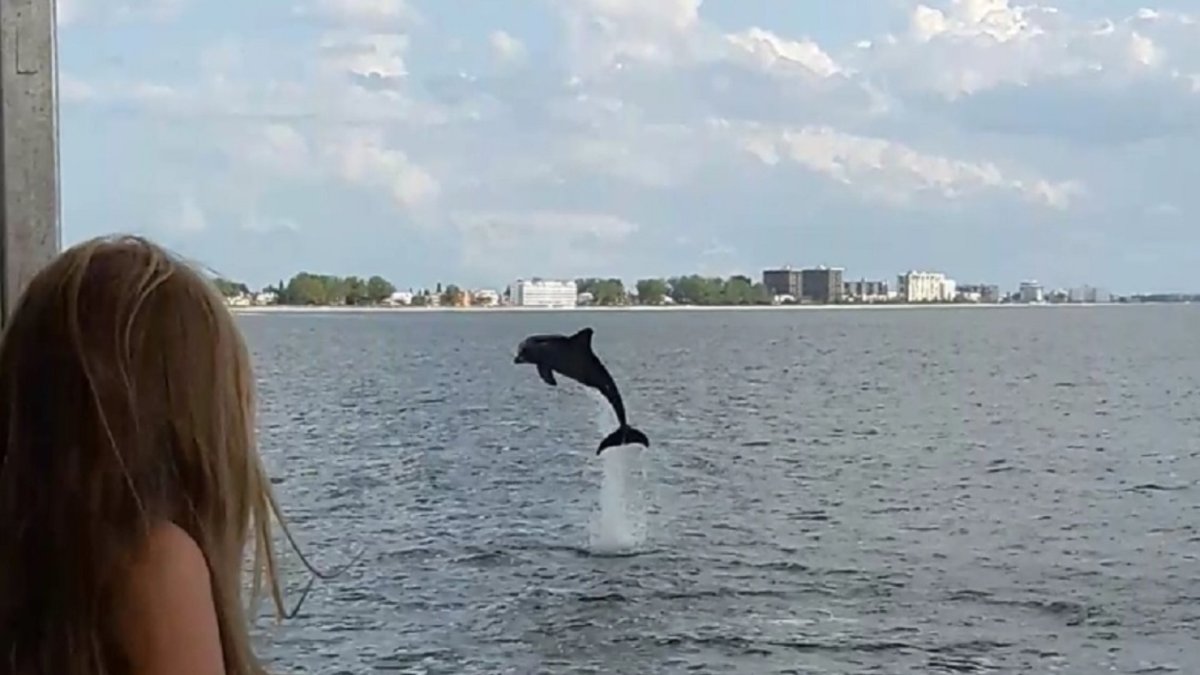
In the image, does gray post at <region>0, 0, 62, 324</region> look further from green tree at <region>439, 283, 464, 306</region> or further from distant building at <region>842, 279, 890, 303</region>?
distant building at <region>842, 279, 890, 303</region>

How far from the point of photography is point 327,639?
6285mm

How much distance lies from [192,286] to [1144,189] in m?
8.28

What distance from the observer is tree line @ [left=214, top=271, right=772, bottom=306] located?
11.6 ft

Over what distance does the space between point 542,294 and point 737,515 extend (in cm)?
320

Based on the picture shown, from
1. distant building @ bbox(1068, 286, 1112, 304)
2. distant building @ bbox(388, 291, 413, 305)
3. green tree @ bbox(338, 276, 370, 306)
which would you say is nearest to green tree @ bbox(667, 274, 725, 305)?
distant building @ bbox(1068, 286, 1112, 304)

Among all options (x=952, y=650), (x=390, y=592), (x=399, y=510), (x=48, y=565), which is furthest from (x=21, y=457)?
(x=399, y=510)

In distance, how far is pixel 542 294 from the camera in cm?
633

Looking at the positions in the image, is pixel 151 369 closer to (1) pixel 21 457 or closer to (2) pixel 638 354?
(1) pixel 21 457

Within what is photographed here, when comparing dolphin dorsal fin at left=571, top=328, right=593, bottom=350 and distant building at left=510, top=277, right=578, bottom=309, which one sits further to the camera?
dolphin dorsal fin at left=571, top=328, right=593, bottom=350

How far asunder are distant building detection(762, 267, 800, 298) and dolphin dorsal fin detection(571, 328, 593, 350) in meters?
0.99

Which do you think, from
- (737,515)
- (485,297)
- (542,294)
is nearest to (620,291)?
(542,294)

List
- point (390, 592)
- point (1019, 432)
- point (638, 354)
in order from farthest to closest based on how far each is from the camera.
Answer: point (638, 354)
point (1019, 432)
point (390, 592)

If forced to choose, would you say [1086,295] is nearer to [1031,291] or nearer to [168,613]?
[1031,291]

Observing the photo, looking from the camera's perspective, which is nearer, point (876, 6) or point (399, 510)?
point (876, 6)
